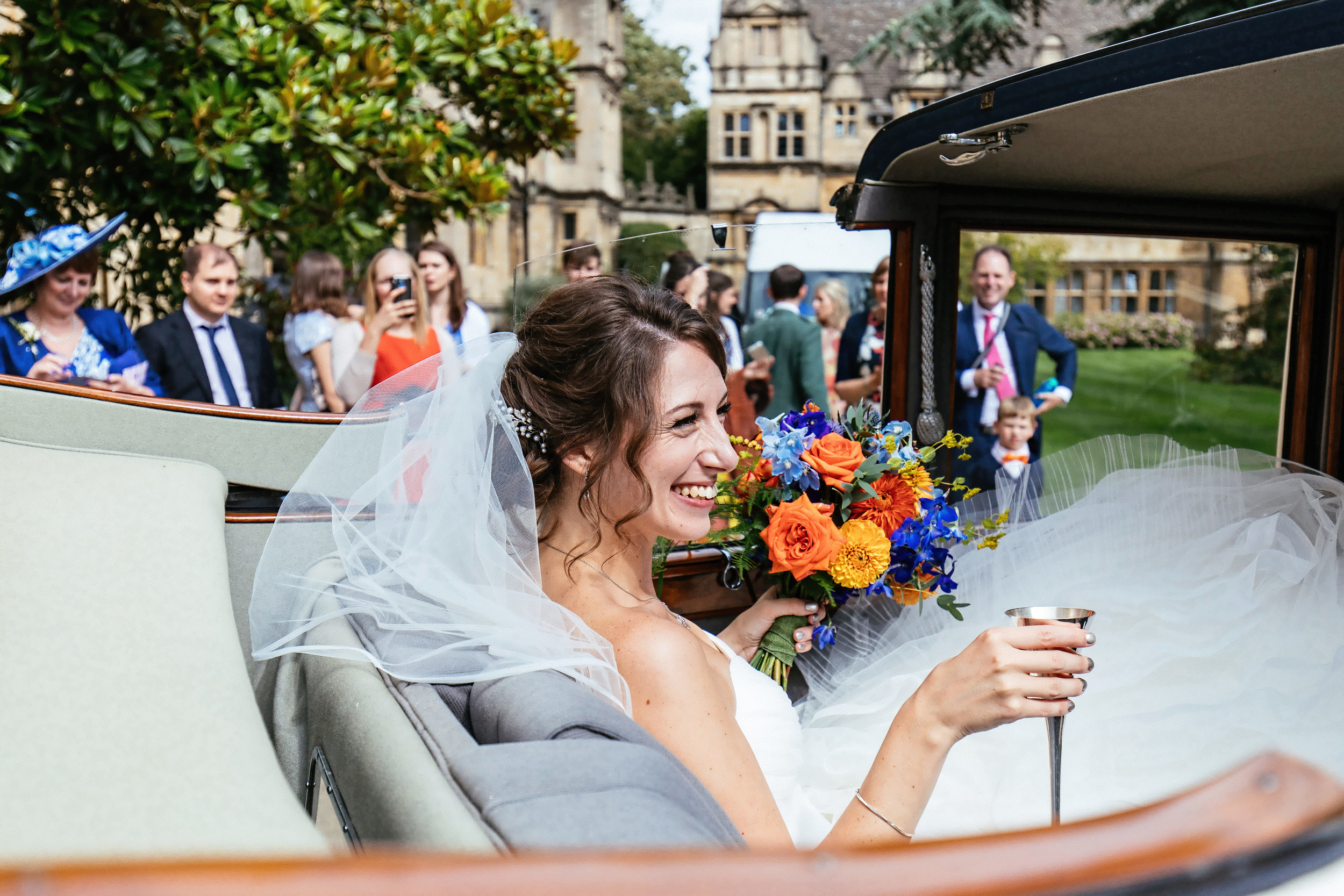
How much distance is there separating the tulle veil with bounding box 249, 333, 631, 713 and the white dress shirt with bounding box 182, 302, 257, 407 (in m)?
3.11

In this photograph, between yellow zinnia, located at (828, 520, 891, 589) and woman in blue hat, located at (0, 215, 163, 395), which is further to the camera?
woman in blue hat, located at (0, 215, 163, 395)

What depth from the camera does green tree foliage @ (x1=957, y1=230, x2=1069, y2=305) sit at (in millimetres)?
3482

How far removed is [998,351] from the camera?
514cm

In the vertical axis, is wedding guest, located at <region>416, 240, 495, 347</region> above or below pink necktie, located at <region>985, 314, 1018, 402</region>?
above

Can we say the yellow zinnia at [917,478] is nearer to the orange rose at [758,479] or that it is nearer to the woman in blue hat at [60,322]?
the orange rose at [758,479]

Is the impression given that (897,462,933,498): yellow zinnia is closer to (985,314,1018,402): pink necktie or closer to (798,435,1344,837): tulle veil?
(798,435,1344,837): tulle veil

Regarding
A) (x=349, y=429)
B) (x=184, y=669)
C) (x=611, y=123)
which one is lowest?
(x=184, y=669)

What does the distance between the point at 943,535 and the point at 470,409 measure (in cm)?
116

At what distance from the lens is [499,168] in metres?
6.89

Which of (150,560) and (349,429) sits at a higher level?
(349,429)

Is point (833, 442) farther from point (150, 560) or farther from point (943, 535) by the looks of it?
point (150, 560)

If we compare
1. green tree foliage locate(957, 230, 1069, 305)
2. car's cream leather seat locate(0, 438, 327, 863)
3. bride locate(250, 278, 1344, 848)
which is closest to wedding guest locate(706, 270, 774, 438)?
green tree foliage locate(957, 230, 1069, 305)

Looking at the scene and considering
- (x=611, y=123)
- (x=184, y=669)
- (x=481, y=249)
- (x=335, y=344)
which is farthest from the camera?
(x=611, y=123)

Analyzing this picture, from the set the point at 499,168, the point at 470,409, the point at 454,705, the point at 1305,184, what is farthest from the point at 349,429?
the point at 499,168
